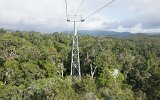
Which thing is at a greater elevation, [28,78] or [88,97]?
[88,97]

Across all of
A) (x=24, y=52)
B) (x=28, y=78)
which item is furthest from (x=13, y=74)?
(x=24, y=52)

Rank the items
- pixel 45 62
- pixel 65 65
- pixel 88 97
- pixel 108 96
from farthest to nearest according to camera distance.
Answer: pixel 65 65
pixel 45 62
pixel 108 96
pixel 88 97

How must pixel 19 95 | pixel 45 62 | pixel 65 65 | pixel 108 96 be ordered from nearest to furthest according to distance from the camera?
1. pixel 108 96
2. pixel 19 95
3. pixel 45 62
4. pixel 65 65

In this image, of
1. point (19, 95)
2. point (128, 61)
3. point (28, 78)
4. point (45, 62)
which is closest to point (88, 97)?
point (19, 95)

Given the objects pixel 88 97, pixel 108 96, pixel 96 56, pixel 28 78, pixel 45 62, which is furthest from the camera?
pixel 96 56

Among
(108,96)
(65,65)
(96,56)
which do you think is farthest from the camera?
(65,65)

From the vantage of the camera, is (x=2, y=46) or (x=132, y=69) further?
(x=2, y=46)

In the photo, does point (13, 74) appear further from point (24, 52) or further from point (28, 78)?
point (24, 52)

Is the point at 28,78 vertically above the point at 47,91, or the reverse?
the point at 47,91

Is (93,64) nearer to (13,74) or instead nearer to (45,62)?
(45,62)
